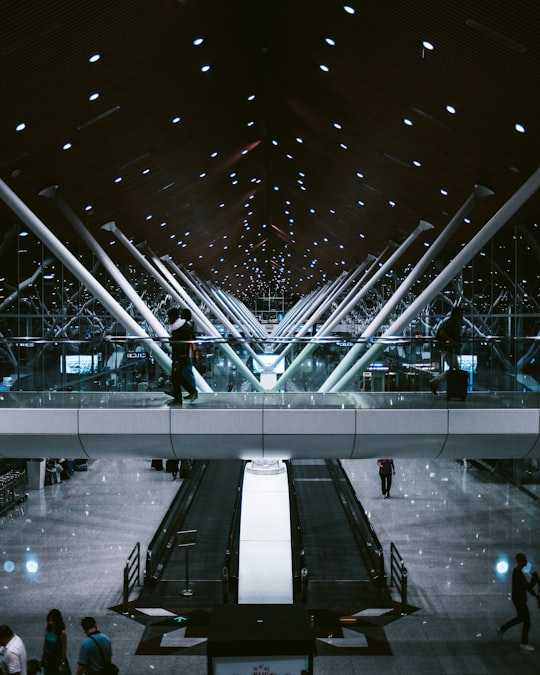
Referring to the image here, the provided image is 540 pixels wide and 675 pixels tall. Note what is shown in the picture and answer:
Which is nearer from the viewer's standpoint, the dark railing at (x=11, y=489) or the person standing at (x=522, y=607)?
the person standing at (x=522, y=607)

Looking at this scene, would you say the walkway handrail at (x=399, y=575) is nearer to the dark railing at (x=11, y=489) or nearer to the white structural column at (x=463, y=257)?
the white structural column at (x=463, y=257)

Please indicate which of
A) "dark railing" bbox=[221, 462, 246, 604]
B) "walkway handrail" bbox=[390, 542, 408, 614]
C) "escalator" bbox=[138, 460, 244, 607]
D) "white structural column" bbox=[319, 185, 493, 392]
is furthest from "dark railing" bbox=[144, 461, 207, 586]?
"white structural column" bbox=[319, 185, 493, 392]

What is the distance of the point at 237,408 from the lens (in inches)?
528

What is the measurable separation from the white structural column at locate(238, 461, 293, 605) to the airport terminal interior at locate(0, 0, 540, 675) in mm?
45

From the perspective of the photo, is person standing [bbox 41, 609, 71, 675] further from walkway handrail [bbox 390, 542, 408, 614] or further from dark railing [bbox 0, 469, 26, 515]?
dark railing [bbox 0, 469, 26, 515]

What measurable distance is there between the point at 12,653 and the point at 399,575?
368 inches

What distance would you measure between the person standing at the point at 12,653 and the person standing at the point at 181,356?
15.4ft

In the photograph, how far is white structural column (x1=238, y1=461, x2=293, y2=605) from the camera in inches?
631

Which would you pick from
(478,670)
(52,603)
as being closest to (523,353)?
(478,670)

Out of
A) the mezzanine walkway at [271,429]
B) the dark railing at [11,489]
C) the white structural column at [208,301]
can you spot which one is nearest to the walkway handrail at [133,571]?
the mezzanine walkway at [271,429]

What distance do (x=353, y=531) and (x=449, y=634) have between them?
7677mm

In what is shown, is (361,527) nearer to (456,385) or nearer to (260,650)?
(456,385)

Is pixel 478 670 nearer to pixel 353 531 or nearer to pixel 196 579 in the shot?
pixel 196 579

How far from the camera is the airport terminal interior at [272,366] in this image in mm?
11828
